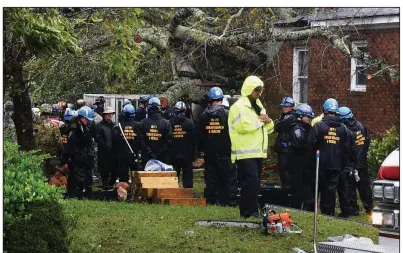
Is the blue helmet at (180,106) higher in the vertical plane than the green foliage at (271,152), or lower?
higher

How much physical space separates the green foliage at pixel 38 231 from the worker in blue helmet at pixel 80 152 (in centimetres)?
785

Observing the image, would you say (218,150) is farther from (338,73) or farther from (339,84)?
(339,84)

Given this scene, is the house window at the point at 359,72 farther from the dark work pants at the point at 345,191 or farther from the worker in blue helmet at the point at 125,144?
the worker in blue helmet at the point at 125,144

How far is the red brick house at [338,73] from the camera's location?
17812 mm

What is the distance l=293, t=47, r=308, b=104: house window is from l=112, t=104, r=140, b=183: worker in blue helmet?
2.95m

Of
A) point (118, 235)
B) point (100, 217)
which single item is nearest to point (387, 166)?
point (118, 235)

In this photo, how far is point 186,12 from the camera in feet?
60.1

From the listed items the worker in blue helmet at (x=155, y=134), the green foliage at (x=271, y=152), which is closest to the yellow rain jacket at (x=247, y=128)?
the green foliage at (x=271, y=152)

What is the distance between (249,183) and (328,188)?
2.46m

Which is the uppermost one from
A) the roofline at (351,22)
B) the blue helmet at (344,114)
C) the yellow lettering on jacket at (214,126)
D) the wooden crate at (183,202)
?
the roofline at (351,22)

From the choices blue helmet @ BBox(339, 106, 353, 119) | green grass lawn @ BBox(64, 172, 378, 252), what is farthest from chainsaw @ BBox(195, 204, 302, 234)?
blue helmet @ BBox(339, 106, 353, 119)

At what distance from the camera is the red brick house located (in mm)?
17812

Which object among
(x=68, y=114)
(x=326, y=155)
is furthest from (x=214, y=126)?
(x=68, y=114)

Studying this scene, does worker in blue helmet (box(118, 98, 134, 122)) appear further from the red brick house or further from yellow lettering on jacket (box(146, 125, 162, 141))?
the red brick house
